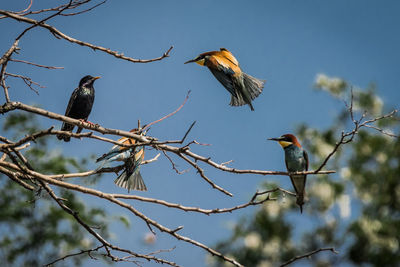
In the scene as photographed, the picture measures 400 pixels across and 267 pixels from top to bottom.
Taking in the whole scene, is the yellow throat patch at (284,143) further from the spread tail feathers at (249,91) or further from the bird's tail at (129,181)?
the bird's tail at (129,181)

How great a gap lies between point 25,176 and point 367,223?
374 inches

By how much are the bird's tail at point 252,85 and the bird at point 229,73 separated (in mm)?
47

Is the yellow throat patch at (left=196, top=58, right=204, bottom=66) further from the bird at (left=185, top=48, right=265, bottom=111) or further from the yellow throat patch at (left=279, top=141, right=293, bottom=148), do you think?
the yellow throat patch at (left=279, top=141, right=293, bottom=148)

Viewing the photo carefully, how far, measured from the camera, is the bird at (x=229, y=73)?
367 centimetres

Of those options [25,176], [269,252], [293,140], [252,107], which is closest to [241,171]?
[252,107]

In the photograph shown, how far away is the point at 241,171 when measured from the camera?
277 cm

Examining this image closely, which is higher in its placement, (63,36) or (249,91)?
(249,91)

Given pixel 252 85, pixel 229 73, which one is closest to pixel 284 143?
pixel 252 85

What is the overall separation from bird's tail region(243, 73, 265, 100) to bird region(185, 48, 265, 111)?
0.05 meters

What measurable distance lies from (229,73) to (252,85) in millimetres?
282

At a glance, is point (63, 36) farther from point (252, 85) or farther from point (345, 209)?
point (345, 209)

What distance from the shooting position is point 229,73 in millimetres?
3658

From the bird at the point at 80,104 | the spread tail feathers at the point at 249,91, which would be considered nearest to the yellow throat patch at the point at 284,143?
the spread tail feathers at the point at 249,91

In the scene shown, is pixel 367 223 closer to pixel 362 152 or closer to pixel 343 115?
pixel 362 152
